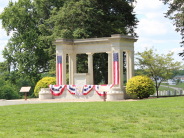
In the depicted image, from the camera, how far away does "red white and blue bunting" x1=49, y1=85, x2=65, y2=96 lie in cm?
3481

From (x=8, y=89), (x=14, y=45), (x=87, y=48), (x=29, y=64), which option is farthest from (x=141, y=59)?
(x=8, y=89)

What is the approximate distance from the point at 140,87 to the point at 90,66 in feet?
26.7

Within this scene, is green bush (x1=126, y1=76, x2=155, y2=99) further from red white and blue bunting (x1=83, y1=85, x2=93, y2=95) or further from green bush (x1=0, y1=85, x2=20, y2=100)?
green bush (x1=0, y1=85, x2=20, y2=100)

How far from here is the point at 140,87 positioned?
31.3 m

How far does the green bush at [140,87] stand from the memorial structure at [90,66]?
1.24 metres

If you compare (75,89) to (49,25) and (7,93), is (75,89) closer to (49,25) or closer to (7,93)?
(49,25)

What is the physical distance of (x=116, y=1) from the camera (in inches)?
1854

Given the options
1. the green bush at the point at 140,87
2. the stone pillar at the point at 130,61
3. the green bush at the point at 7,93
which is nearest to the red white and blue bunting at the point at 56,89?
the green bush at the point at 140,87

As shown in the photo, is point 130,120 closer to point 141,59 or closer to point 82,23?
point 141,59

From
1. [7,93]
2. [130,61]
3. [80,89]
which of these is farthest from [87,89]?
[7,93]

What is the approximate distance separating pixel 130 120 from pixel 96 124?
175 centimetres

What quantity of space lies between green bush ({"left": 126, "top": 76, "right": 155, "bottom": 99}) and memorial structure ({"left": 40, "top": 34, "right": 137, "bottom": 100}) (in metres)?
1.24

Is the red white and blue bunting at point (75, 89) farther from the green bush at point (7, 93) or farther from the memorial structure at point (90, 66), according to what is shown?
the green bush at point (7, 93)

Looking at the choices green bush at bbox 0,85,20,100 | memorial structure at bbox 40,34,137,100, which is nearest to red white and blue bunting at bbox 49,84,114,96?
memorial structure at bbox 40,34,137,100
